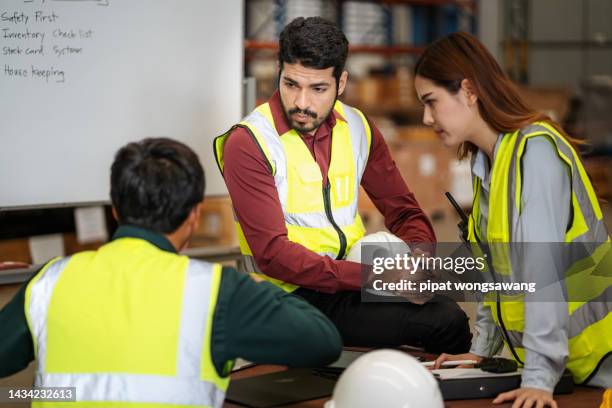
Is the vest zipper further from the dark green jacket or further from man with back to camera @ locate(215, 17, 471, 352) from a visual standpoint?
the dark green jacket

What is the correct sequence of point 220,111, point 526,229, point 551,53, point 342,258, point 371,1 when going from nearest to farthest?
point 526,229 < point 342,258 < point 220,111 < point 371,1 < point 551,53

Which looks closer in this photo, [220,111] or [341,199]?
[341,199]

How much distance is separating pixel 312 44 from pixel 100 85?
1093mm

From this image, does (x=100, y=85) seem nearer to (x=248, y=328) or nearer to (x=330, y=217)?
(x=330, y=217)

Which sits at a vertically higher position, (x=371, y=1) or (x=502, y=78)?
(x=371, y=1)

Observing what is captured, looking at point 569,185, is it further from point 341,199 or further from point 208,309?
point 208,309

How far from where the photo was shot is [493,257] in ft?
8.91

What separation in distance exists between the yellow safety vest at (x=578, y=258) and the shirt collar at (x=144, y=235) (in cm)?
105

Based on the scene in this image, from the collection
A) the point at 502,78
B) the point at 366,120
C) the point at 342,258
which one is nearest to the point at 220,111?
the point at 366,120

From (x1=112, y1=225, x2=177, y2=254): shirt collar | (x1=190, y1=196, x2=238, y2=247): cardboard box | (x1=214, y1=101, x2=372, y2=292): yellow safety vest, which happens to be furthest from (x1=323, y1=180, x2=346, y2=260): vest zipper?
(x1=190, y1=196, x2=238, y2=247): cardboard box

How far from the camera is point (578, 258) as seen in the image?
2.62 m

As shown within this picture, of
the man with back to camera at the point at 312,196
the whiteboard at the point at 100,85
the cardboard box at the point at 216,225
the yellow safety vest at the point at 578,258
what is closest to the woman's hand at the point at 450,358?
the yellow safety vest at the point at 578,258

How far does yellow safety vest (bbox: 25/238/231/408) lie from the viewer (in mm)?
1916

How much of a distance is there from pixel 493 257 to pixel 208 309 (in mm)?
1121
